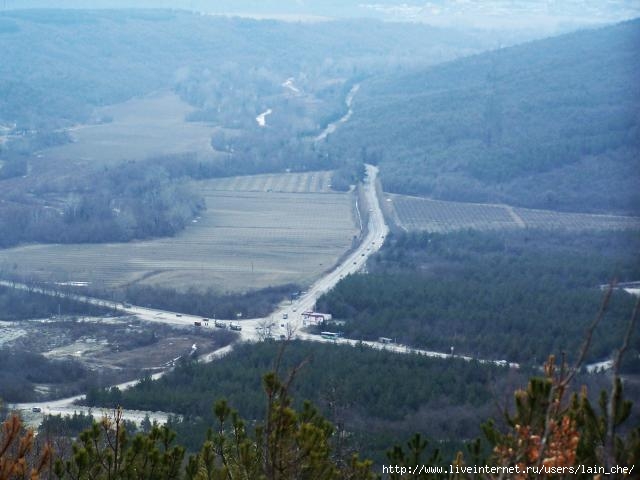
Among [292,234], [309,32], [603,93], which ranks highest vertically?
[309,32]

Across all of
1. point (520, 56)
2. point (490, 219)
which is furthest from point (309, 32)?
point (490, 219)

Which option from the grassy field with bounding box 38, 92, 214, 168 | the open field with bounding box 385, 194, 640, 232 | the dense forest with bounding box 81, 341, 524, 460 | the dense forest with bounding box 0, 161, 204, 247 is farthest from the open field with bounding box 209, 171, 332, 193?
the dense forest with bounding box 81, 341, 524, 460

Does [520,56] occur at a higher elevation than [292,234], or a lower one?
higher

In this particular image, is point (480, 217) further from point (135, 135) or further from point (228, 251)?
point (135, 135)

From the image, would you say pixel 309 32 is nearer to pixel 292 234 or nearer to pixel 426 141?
pixel 426 141

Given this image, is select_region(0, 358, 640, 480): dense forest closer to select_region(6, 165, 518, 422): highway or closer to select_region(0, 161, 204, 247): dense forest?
select_region(6, 165, 518, 422): highway

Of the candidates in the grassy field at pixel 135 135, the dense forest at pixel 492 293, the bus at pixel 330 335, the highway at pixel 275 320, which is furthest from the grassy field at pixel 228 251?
the grassy field at pixel 135 135

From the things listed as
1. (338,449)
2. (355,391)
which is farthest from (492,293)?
(338,449)
